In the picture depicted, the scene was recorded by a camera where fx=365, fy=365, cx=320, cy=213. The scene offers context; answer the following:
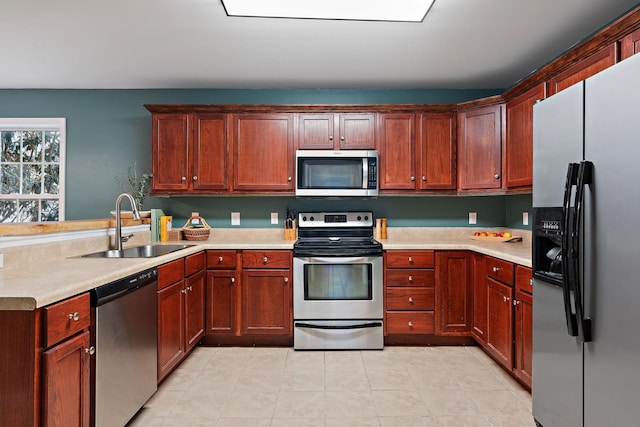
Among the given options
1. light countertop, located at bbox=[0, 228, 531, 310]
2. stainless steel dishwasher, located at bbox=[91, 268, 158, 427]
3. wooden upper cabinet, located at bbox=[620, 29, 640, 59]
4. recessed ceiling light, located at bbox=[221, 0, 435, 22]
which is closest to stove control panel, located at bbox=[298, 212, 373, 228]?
light countertop, located at bbox=[0, 228, 531, 310]

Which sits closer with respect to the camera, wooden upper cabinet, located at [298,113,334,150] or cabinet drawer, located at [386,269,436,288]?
cabinet drawer, located at [386,269,436,288]

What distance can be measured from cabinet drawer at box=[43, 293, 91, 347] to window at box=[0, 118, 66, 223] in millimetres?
2992

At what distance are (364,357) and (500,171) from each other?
1.96 m

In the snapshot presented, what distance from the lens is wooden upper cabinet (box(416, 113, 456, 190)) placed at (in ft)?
11.3

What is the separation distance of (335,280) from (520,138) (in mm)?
1875

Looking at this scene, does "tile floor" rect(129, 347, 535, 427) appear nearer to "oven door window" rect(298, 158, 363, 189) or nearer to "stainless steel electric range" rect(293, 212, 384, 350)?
"stainless steel electric range" rect(293, 212, 384, 350)

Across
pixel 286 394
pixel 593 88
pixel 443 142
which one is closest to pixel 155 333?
pixel 286 394

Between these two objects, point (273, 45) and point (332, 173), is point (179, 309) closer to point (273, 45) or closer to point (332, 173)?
point (332, 173)

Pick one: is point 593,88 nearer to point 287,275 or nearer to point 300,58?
point 300,58

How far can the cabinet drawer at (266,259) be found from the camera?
10.3 ft

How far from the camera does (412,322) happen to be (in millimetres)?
3121

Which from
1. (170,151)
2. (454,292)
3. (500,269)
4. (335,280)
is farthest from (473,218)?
(170,151)

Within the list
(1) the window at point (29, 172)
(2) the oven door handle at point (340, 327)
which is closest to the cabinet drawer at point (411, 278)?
(2) the oven door handle at point (340, 327)

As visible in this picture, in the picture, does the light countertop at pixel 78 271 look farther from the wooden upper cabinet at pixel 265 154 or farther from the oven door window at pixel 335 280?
the wooden upper cabinet at pixel 265 154
